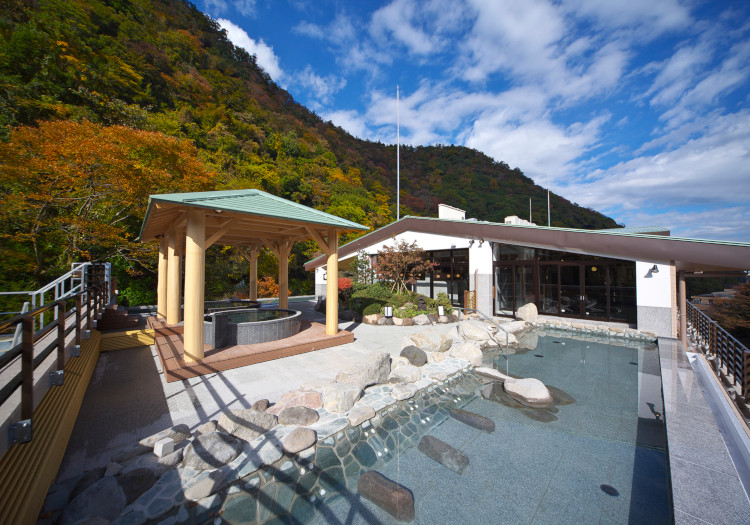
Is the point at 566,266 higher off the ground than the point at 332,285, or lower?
higher

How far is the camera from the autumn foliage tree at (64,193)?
31.8 feet

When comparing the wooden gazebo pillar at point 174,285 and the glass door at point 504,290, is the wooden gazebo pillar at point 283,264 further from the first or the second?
the glass door at point 504,290

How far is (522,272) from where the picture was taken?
12.0 meters

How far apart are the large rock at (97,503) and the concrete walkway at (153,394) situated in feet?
1.75

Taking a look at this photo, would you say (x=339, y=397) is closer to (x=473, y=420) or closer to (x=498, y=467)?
(x=473, y=420)

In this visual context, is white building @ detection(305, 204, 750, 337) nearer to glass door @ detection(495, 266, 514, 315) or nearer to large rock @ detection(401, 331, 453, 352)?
glass door @ detection(495, 266, 514, 315)

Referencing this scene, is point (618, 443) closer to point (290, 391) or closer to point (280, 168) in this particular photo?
point (290, 391)

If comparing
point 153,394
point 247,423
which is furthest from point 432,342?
point 153,394

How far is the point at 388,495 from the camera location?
2.74 metres

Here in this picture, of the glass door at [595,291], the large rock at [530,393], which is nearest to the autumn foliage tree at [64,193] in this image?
the large rock at [530,393]

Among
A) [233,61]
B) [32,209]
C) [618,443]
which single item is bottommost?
[618,443]

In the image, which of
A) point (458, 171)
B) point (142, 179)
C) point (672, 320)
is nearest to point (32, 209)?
point (142, 179)

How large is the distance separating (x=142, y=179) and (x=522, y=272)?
16125 mm

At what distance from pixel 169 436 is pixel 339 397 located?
1993 mm
